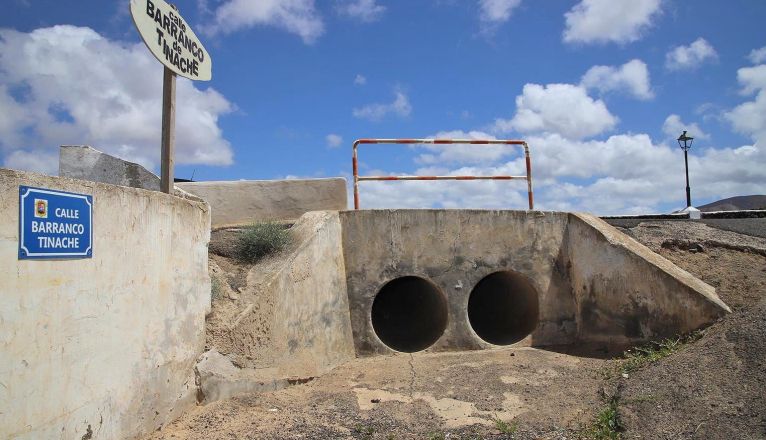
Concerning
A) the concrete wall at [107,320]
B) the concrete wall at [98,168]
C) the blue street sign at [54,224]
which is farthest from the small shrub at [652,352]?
the concrete wall at [98,168]

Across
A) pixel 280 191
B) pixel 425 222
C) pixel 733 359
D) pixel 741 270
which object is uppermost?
pixel 280 191

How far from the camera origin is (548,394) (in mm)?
5816

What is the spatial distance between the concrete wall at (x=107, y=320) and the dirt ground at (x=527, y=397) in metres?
0.47

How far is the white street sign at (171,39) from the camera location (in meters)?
4.52

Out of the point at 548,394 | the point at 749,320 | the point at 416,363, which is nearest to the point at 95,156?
the point at 416,363

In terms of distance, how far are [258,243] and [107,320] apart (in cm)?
288

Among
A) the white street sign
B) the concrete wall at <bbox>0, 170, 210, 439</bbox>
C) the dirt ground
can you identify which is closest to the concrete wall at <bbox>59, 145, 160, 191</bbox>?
the white street sign

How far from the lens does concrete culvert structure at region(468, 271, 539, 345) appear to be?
870 centimetres

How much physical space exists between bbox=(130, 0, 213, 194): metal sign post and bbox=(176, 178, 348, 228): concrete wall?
9.52 ft

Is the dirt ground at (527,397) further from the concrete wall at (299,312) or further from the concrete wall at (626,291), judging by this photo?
the concrete wall at (626,291)

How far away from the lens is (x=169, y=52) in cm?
498

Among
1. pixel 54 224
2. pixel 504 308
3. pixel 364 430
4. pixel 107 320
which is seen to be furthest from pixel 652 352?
pixel 54 224

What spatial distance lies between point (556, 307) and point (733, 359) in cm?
327

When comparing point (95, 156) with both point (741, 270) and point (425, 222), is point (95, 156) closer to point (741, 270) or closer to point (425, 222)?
point (425, 222)
